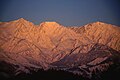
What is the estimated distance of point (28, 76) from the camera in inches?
742

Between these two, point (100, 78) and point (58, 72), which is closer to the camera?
point (58, 72)

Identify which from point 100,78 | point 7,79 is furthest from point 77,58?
point 7,79

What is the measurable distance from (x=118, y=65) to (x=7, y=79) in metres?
10.6

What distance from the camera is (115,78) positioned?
76.6 feet

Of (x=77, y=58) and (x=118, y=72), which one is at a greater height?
(x=77, y=58)

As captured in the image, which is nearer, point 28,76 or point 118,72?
point 28,76

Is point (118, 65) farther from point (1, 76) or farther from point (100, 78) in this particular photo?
point (1, 76)

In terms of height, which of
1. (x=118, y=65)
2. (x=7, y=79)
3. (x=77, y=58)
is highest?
(x=77, y=58)

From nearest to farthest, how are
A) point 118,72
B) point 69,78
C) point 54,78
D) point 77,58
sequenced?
point 54,78 → point 69,78 → point 118,72 → point 77,58

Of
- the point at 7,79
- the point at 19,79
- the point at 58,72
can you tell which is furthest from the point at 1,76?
the point at 58,72

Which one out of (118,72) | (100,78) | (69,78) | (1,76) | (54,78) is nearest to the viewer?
(1,76)

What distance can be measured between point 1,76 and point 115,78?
11.1 m

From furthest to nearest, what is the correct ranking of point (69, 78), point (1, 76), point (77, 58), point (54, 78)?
point (77, 58)
point (69, 78)
point (54, 78)
point (1, 76)

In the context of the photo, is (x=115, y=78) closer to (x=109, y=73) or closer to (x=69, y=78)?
(x=109, y=73)
